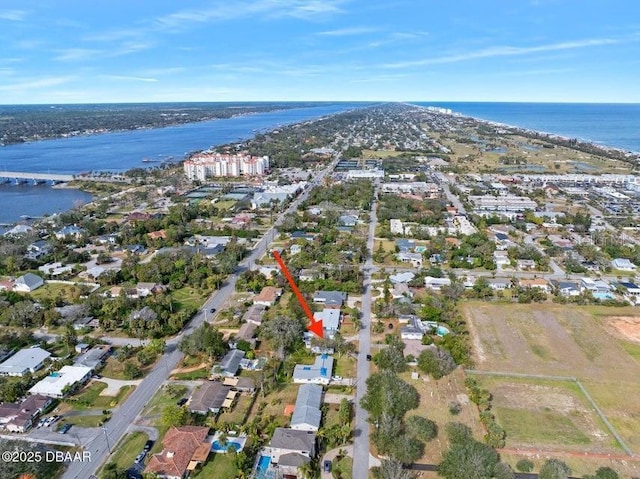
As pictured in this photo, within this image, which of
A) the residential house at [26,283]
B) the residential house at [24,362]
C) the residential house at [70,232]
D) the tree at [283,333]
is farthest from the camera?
the residential house at [70,232]

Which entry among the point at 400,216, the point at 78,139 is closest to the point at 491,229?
the point at 400,216

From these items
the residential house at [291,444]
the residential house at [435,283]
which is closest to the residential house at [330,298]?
the residential house at [435,283]

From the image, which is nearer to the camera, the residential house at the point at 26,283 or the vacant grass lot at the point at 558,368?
the vacant grass lot at the point at 558,368

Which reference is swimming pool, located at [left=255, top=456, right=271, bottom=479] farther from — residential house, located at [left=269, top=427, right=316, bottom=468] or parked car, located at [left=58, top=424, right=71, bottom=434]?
parked car, located at [left=58, top=424, right=71, bottom=434]

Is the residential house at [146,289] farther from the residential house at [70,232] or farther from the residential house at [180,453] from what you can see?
the residential house at [70,232]

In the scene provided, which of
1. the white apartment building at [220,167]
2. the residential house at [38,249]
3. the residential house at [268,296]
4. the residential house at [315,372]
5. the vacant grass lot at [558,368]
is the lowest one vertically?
the vacant grass lot at [558,368]

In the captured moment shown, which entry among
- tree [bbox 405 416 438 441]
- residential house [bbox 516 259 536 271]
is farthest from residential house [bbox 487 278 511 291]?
tree [bbox 405 416 438 441]
